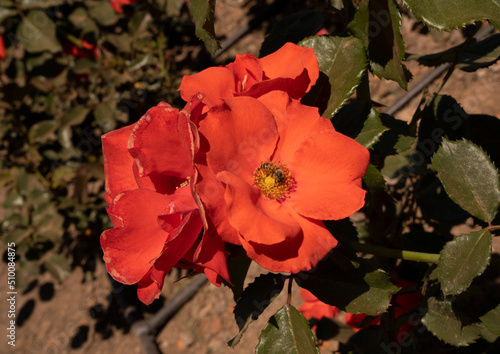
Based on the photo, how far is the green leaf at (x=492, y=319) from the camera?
2.69 ft

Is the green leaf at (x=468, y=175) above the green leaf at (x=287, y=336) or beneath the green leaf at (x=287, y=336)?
above

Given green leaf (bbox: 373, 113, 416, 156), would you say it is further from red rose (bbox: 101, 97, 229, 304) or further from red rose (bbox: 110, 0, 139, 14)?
red rose (bbox: 110, 0, 139, 14)

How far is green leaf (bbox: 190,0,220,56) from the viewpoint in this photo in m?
0.59

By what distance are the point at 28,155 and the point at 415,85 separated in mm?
2029

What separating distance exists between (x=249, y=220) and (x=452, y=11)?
38 centimetres

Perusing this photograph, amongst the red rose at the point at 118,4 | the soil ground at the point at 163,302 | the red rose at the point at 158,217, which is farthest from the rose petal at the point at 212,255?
the red rose at the point at 118,4

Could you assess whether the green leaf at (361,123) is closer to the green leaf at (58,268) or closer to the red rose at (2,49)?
the green leaf at (58,268)

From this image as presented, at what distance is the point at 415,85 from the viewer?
233 centimetres

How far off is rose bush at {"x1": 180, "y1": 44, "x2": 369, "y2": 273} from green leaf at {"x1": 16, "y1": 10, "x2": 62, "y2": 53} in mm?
1426

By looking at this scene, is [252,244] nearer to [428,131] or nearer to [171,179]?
[171,179]

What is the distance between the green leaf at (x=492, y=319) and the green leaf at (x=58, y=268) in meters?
1.76

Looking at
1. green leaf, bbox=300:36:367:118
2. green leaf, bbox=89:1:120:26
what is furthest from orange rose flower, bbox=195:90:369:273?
green leaf, bbox=89:1:120:26

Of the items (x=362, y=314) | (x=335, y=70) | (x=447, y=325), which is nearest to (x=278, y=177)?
(x=335, y=70)

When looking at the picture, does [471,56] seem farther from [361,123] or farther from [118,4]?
[118,4]
